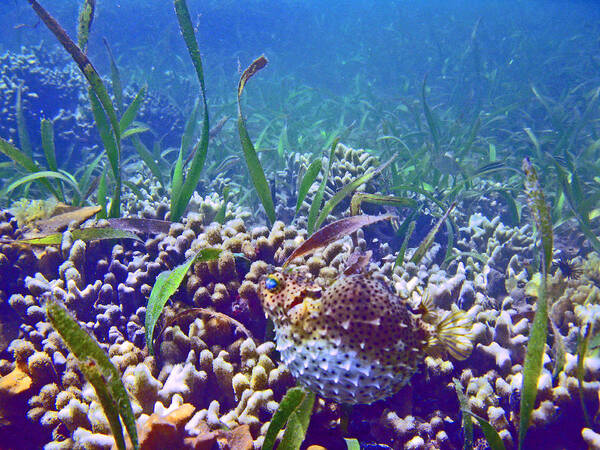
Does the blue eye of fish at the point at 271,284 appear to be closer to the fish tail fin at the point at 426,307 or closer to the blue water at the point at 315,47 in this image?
the fish tail fin at the point at 426,307

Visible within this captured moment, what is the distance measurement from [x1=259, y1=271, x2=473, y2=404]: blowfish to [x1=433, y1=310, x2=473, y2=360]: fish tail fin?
68mm

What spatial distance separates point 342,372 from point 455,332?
756 mm

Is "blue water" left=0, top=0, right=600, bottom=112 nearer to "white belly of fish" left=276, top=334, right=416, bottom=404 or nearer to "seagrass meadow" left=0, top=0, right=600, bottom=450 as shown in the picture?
"seagrass meadow" left=0, top=0, right=600, bottom=450

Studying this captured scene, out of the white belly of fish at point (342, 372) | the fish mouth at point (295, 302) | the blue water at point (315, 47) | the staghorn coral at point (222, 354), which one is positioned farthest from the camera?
the blue water at point (315, 47)

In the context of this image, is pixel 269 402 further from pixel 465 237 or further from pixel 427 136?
pixel 427 136

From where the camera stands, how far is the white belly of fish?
1.40 m

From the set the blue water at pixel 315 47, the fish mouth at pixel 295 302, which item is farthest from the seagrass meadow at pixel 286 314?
the blue water at pixel 315 47

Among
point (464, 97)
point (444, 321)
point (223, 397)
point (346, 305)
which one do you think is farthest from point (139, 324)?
point (464, 97)

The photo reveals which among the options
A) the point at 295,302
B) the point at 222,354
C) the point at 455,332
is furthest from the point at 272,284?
the point at 455,332

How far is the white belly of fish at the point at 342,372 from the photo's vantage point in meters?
1.40

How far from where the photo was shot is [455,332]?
176 centimetres

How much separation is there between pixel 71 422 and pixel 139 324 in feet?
2.51

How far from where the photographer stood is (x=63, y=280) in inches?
113

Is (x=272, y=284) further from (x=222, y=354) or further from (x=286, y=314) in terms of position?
(x=222, y=354)
